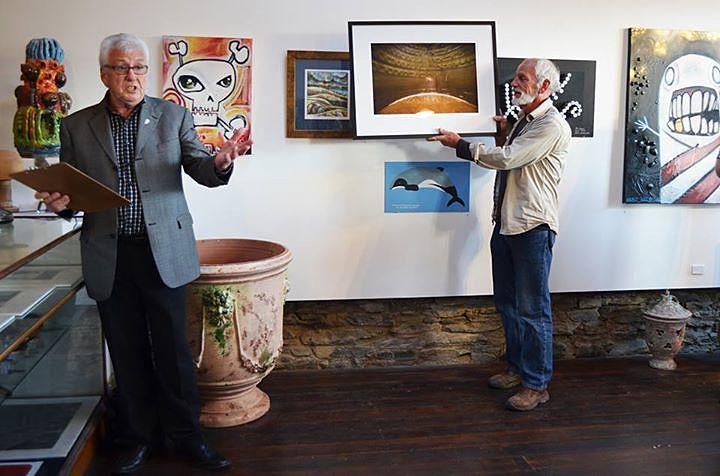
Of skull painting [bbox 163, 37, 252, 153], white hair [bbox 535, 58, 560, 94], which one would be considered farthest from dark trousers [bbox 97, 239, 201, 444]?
white hair [bbox 535, 58, 560, 94]

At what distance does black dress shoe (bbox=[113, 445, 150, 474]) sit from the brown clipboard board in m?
0.97

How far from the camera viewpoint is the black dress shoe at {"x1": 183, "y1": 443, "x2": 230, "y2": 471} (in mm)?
2451

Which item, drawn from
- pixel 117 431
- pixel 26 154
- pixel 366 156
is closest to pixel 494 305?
pixel 366 156

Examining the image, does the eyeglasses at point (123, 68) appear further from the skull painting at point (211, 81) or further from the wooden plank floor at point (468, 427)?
the wooden plank floor at point (468, 427)

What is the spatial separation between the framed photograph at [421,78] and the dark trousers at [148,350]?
128 cm

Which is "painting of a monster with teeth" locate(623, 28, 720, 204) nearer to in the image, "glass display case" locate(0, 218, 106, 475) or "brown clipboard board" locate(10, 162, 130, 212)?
"brown clipboard board" locate(10, 162, 130, 212)

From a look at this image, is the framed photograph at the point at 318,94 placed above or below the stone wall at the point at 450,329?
above

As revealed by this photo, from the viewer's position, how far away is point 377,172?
332 cm

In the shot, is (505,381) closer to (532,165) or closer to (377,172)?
(532,165)

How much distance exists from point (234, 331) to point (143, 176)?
813 millimetres

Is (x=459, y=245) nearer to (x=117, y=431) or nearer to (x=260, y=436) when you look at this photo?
(x=260, y=436)

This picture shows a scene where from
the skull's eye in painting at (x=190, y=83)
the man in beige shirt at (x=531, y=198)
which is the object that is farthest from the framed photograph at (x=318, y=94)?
the man in beige shirt at (x=531, y=198)

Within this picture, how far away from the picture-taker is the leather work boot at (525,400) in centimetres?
300

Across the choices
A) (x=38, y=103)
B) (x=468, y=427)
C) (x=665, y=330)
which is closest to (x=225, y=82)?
(x=38, y=103)
